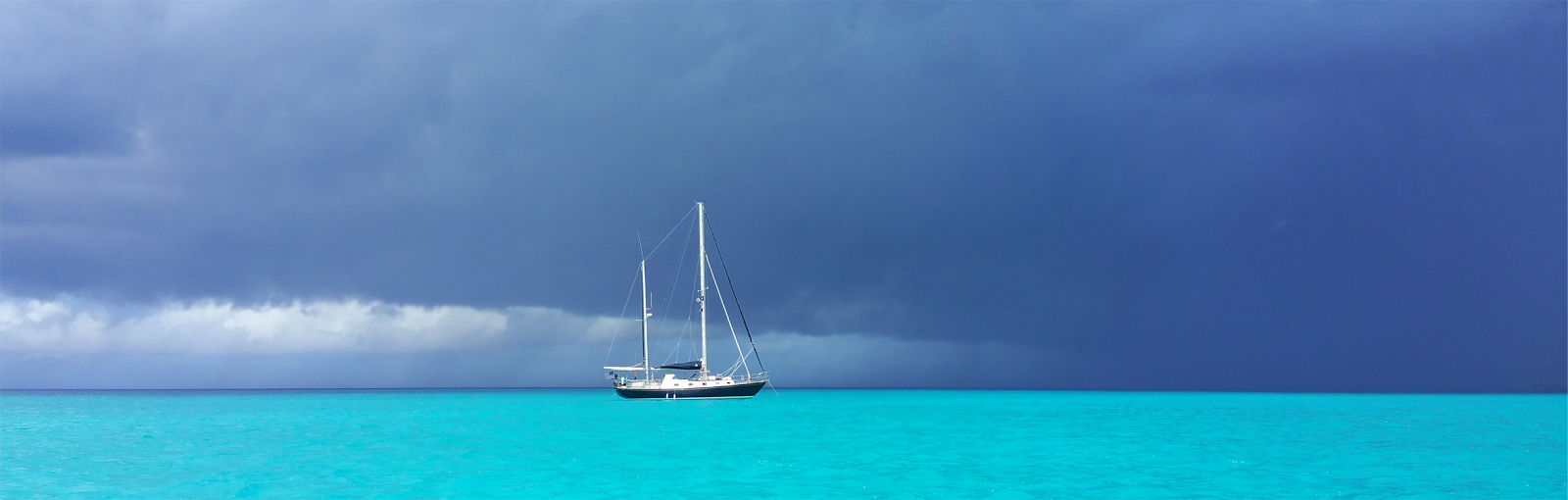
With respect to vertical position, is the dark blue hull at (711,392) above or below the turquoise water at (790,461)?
above

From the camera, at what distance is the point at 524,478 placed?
33.2m

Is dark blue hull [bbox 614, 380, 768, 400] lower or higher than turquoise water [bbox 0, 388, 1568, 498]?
higher

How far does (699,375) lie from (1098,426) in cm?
4162

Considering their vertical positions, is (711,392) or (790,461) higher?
(711,392)

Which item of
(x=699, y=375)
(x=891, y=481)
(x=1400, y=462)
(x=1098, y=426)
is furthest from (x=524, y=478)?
(x=699, y=375)

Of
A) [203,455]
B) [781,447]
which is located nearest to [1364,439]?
[781,447]

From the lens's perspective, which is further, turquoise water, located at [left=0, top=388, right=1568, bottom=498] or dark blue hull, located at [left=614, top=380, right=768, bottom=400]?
dark blue hull, located at [left=614, top=380, right=768, bottom=400]

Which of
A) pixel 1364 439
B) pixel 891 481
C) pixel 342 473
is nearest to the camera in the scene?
pixel 891 481

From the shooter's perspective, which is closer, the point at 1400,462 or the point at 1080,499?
the point at 1080,499

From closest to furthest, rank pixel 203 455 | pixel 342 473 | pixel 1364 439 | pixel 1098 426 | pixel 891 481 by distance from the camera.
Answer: pixel 891 481, pixel 342 473, pixel 203 455, pixel 1364 439, pixel 1098 426

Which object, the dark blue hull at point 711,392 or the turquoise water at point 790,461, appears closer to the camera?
the turquoise water at point 790,461

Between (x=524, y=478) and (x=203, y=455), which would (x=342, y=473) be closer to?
(x=524, y=478)

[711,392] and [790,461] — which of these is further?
[711,392]

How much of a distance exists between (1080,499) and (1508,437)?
39799mm
